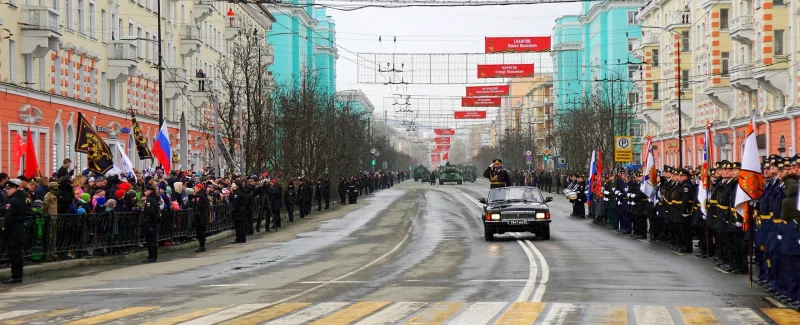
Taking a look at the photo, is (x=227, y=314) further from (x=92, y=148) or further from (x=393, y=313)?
(x=92, y=148)

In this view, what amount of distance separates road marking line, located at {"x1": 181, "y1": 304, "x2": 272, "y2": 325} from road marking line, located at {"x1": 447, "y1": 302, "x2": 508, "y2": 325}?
2.61m

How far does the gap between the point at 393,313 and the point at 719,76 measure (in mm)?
58882

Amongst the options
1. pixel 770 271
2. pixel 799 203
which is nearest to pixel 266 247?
pixel 770 271

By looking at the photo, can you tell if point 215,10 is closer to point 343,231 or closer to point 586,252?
point 343,231

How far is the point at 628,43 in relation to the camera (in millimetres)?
106688

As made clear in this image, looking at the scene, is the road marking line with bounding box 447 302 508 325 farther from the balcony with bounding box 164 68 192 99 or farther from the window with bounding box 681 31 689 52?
the window with bounding box 681 31 689 52

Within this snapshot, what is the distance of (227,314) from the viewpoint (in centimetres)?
1370

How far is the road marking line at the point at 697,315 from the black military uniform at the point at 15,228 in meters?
11.4

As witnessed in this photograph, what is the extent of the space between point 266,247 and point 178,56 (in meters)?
40.6

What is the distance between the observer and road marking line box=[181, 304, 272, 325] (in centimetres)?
1299

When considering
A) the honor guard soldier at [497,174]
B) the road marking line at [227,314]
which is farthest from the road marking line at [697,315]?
the honor guard soldier at [497,174]

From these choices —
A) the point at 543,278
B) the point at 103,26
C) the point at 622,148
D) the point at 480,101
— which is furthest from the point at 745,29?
the point at 543,278

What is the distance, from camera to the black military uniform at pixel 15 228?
1984 centimetres

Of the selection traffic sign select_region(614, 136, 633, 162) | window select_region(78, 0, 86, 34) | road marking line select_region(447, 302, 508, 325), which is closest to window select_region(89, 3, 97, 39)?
window select_region(78, 0, 86, 34)
